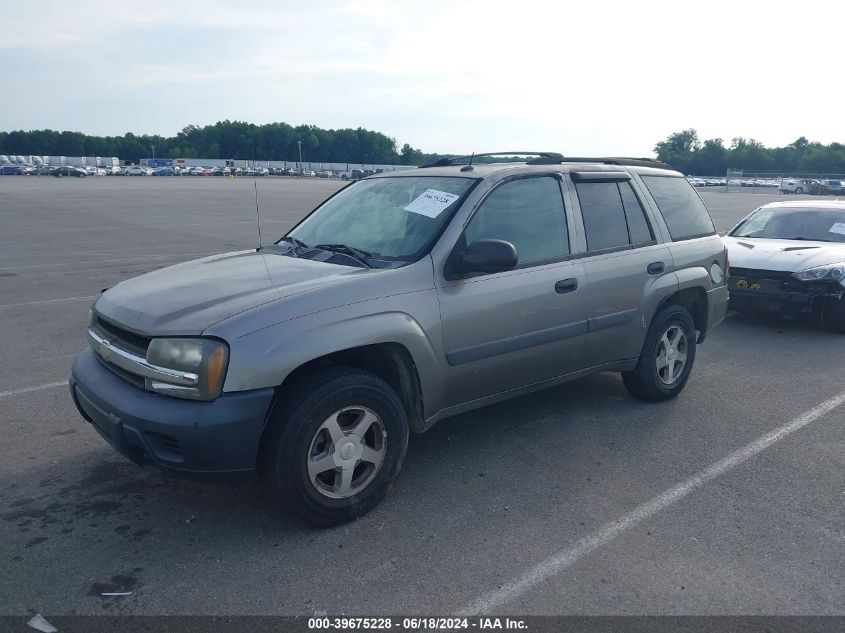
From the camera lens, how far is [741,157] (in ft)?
285

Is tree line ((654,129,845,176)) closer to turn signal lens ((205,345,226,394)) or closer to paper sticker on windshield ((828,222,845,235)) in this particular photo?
paper sticker on windshield ((828,222,845,235))

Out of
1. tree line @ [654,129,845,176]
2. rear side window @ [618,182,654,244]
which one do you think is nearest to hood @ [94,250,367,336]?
rear side window @ [618,182,654,244]

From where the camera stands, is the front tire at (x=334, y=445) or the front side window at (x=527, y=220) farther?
the front side window at (x=527, y=220)

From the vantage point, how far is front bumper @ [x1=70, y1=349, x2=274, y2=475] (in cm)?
318

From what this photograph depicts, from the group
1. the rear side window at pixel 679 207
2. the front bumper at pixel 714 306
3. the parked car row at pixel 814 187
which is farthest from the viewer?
the parked car row at pixel 814 187

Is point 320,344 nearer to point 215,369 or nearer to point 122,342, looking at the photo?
point 215,369

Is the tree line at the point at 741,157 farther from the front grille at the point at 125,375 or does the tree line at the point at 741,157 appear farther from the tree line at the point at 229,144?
the front grille at the point at 125,375

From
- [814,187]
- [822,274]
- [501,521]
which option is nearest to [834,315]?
[822,274]

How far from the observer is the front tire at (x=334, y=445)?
3359 mm

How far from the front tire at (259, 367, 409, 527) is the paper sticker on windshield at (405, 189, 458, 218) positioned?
3.82 ft

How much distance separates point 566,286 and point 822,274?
15.7 feet

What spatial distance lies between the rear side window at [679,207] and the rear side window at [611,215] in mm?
325

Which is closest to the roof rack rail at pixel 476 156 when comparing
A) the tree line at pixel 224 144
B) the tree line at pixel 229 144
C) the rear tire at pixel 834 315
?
the rear tire at pixel 834 315

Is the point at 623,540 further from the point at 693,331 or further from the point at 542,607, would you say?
the point at 693,331
